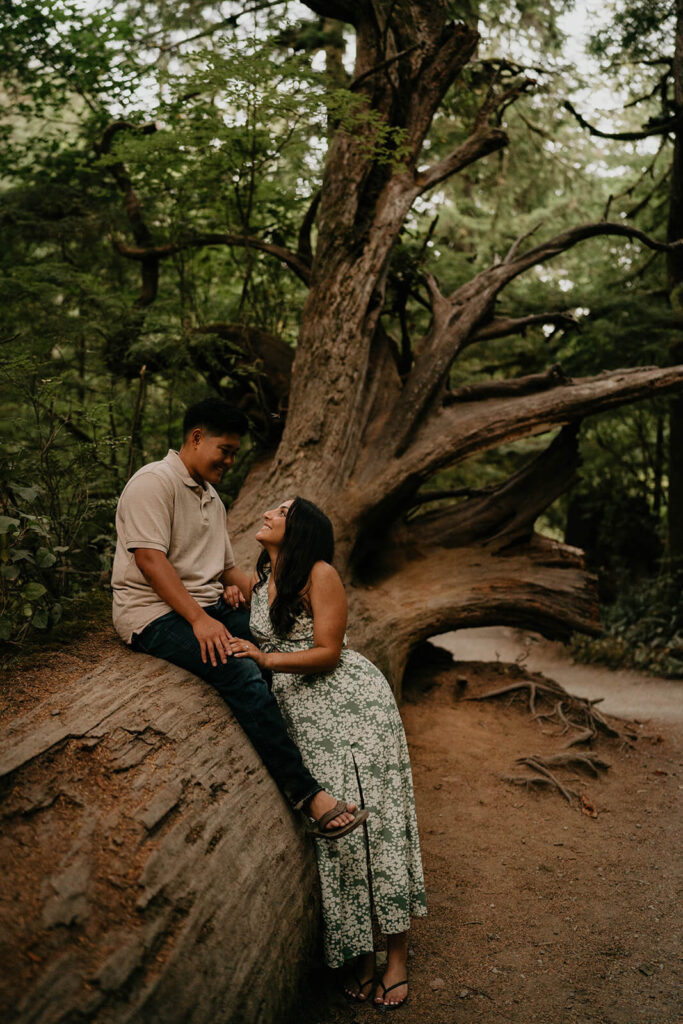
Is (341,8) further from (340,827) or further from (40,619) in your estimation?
(340,827)

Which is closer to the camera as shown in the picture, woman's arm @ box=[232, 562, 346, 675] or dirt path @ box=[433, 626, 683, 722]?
woman's arm @ box=[232, 562, 346, 675]

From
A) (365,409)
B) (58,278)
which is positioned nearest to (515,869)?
(365,409)

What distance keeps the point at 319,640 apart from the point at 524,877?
2630mm

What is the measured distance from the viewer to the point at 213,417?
3543 millimetres

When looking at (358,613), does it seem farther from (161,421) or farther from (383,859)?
(161,421)

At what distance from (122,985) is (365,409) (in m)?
5.77

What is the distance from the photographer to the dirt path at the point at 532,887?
340cm

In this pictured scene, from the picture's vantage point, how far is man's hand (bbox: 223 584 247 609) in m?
3.88

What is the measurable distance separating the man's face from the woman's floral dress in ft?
2.80

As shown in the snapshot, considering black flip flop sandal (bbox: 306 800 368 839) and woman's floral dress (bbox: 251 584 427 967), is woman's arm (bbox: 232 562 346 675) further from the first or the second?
black flip flop sandal (bbox: 306 800 368 839)

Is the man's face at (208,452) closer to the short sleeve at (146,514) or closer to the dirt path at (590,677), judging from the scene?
the short sleeve at (146,514)

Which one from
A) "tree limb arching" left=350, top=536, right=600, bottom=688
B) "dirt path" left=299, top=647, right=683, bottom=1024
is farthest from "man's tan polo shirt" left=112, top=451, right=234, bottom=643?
"tree limb arching" left=350, top=536, right=600, bottom=688

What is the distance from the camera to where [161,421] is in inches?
320

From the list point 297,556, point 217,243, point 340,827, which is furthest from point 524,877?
point 217,243
